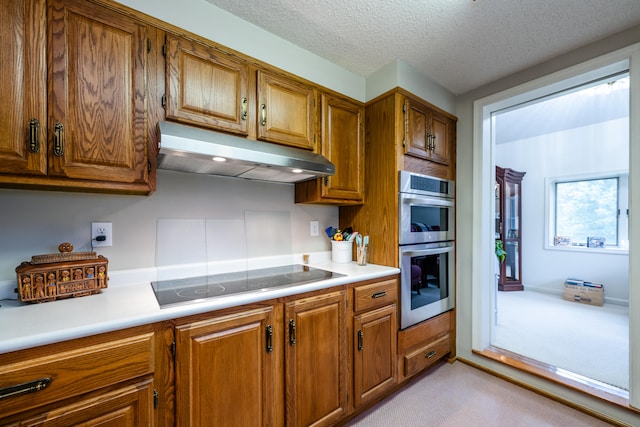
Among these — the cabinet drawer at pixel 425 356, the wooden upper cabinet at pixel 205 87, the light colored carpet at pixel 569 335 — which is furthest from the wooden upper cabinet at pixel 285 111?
the light colored carpet at pixel 569 335

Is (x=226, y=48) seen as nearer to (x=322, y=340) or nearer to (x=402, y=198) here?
(x=402, y=198)

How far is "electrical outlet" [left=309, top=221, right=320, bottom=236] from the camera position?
2230 millimetres

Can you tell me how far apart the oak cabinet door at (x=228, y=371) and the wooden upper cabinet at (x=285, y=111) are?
106 cm

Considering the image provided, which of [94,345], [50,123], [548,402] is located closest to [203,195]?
[50,123]

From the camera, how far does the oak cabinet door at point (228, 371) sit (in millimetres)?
1083

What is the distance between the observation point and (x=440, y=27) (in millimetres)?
1653

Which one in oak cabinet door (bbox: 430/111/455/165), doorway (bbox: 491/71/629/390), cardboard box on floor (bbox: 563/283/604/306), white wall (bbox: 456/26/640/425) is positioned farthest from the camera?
cardboard box on floor (bbox: 563/283/604/306)

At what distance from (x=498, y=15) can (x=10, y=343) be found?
2.59m

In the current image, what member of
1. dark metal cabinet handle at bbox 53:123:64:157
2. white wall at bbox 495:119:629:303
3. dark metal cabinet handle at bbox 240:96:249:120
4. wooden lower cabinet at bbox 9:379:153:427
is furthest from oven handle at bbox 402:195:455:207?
white wall at bbox 495:119:629:303

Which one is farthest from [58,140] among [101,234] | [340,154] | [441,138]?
[441,138]

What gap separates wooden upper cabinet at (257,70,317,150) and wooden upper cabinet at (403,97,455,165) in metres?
0.74

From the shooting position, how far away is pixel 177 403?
1.06m

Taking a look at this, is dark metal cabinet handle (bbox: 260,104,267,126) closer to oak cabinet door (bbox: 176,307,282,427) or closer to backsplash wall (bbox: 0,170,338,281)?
backsplash wall (bbox: 0,170,338,281)

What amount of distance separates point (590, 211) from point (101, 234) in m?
6.04
